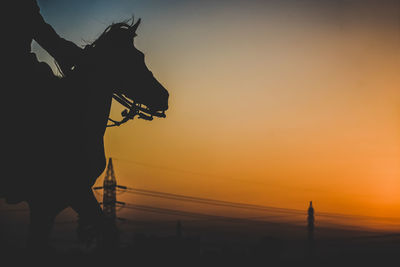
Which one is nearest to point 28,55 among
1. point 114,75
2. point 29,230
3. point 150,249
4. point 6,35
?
point 6,35

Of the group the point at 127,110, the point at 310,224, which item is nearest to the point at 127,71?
the point at 127,110

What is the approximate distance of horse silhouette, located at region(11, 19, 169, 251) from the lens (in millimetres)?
5539

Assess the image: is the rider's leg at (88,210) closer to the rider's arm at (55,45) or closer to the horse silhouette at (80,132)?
the horse silhouette at (80,132)

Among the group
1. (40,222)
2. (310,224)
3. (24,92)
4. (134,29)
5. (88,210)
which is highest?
(134,29)

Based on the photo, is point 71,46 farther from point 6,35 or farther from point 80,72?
point 6,35

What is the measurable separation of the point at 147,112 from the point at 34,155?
1900 mm

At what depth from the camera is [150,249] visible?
9266mm

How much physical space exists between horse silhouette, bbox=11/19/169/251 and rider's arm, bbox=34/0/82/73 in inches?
4.7

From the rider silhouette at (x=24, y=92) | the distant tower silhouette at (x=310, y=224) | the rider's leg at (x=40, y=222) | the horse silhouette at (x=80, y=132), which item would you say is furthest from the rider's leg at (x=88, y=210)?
the distant tower silhouette at (x=310, y=224)

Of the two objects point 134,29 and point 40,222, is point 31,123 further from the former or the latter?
point 134,29

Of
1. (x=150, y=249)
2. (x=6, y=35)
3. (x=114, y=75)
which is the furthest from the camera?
(x=150, y=249)

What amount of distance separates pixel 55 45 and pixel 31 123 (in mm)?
1070

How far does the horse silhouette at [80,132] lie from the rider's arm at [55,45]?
0.12 meters

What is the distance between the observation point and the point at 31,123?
5438 millimetres
